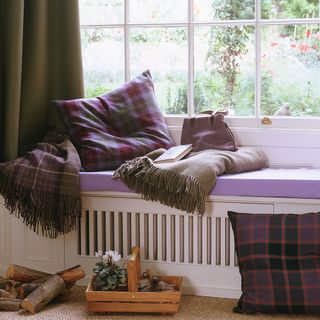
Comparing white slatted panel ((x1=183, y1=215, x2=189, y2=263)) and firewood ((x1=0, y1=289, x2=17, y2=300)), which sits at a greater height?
white slatted panel ((x1=183, y1=215, x2=189, y2=263))

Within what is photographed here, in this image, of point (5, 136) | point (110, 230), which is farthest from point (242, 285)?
point (5, 136)

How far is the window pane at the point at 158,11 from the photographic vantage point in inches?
130

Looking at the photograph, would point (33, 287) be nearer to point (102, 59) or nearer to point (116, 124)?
point (116, 124)

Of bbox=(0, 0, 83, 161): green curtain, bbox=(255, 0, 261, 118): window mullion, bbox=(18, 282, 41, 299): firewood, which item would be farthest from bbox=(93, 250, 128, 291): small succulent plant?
bbox=(255, 0, 261, 118): window mullion

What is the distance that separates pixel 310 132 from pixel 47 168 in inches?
45.1

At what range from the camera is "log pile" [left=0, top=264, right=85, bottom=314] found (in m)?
2.69

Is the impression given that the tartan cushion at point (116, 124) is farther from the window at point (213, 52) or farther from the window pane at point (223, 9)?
the window pane at point (223, 9)

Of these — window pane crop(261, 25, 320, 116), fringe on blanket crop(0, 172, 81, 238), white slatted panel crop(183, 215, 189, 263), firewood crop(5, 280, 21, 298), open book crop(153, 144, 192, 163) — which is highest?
window pane crop(261, 25, 320, 116)

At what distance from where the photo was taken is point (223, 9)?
3254 millimetres

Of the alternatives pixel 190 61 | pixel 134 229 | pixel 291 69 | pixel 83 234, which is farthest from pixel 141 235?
pixel 291 69

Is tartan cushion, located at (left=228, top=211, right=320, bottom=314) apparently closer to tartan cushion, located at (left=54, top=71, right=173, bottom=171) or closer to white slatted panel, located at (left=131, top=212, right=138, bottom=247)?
white slatted panel, located at (left=131, top=212, right=138, bottom=247)

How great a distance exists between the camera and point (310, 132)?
10.3 ft

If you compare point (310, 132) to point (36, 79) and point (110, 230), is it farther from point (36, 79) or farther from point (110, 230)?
point (36, 79)

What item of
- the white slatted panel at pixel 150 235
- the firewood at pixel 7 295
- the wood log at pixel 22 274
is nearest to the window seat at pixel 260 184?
the white slatted panel at pixel 150 235
